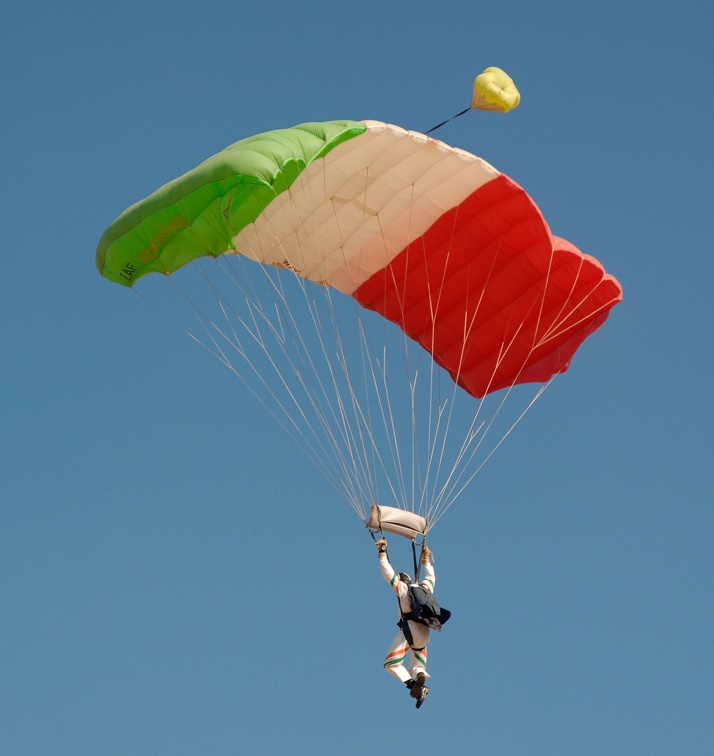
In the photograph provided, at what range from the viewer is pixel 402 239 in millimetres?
17359

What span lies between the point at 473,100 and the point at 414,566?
467cm

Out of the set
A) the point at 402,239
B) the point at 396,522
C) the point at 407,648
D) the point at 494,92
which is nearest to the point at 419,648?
the point at 407,648

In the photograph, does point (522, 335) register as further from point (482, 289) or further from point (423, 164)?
point (423, 164)

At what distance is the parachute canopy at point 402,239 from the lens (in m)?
15.1

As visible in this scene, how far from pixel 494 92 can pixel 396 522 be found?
14.4 ft

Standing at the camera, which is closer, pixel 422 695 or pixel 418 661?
pixel 422 695

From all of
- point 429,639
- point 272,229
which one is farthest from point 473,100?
point 429,639

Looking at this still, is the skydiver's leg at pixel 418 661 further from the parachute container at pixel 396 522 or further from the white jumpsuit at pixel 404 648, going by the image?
the parachute container at pixel 396 522

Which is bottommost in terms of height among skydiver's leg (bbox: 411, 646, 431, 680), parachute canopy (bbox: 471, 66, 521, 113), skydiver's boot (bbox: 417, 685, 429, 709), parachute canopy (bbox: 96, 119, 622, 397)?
skydiver's boot (bbox: 417, 685, 429, 709)

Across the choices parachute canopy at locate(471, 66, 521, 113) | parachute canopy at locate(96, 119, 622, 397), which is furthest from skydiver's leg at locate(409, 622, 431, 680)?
parachute canopy at locate(471, 66, 521, 113)

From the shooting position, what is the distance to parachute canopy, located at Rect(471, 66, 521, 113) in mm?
15531

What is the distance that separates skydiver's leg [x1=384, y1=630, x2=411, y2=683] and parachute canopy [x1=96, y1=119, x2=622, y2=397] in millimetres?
3594

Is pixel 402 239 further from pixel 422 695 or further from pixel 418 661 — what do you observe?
pixel 422 695

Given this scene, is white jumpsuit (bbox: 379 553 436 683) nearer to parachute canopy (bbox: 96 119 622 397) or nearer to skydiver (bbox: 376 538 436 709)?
skydiver (bbox: 376 538 436 709)
